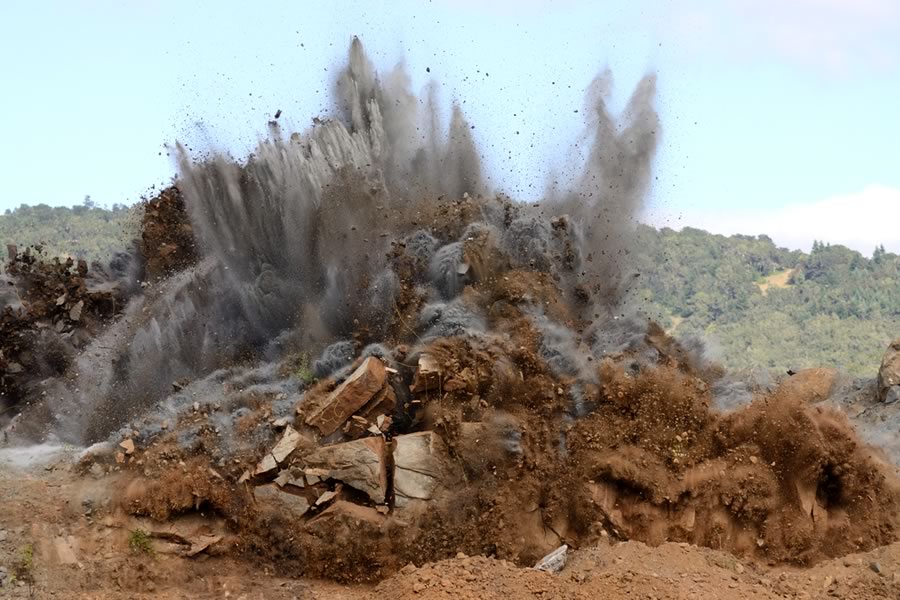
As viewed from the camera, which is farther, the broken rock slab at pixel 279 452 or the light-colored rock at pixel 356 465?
the broken rock slab at pixel 279 452

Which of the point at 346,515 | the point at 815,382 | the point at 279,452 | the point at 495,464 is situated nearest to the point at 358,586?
the point at 346,515

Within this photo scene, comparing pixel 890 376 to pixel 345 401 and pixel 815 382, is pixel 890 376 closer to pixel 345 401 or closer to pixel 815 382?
pixel 815 382

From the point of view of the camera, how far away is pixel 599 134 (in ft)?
73.0

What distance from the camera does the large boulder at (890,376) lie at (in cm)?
1939

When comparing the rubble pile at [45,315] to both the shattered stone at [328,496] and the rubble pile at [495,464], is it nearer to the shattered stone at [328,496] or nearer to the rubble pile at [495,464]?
the rubble pile at [495,464]

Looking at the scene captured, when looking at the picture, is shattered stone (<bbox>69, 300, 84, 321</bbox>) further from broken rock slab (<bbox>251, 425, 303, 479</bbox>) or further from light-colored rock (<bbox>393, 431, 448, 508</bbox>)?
light-colored rock (<bbox>393, 431, 448, 508</bbox>)

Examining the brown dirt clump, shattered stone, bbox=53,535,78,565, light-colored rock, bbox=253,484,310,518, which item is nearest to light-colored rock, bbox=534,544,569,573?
light-colored rock, bbox=253,484,310,518

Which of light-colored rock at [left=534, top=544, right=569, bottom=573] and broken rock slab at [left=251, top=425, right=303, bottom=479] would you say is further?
broken rock slab at [left=251, top=425, right=303, bottom=479]

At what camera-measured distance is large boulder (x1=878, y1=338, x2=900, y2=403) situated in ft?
63.6

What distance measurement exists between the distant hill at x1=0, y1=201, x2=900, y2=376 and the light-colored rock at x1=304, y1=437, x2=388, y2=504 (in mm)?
31524

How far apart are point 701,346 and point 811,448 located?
4.49 meters

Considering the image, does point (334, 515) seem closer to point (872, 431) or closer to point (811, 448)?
point (811, 448)

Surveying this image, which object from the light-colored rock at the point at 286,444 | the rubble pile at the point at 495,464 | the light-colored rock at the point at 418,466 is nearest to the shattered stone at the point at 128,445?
the rubble pile at the point at 495,464

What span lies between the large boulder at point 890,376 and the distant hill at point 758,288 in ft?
74.7
